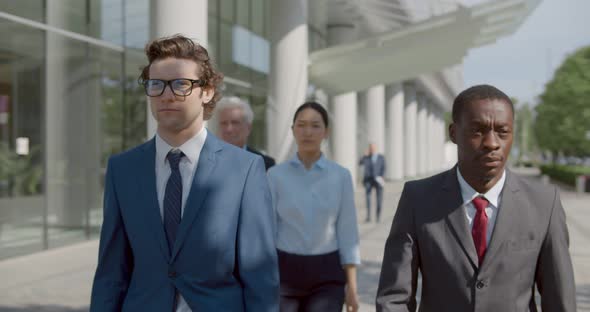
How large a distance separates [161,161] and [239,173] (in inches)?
10.7

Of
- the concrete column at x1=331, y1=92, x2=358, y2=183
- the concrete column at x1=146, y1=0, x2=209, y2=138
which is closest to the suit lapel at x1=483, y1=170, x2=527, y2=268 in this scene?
the concrete column at x1=146, y1=0, x2=209, y2=138

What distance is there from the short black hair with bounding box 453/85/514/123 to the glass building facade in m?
8.93

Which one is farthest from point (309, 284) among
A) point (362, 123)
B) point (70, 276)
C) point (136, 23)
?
point (362, 123)

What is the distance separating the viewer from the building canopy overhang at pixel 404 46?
15.8 m

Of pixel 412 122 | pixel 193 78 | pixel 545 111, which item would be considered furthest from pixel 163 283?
pixel 545 111

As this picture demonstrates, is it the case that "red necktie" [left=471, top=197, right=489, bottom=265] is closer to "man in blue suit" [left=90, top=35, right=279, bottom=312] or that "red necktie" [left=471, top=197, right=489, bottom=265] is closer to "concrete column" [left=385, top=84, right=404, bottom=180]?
"man in blue suit" [left=90, top=35, right=279, bottom=312]

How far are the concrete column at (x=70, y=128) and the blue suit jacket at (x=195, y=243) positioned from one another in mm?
9031

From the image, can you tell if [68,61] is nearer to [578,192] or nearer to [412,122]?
[578,192]

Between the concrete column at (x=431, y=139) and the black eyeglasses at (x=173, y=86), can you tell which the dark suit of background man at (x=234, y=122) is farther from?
the concrete column at (x=431, y=139)

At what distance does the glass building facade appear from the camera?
9633 millimetres

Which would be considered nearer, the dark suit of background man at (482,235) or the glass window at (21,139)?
the dark suit of background man at (482,235)

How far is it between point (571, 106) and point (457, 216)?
1823 inches

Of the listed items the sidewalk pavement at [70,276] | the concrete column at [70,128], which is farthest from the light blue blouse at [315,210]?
the concrete column at [70,128]

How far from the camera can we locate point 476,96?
A: 203cm
